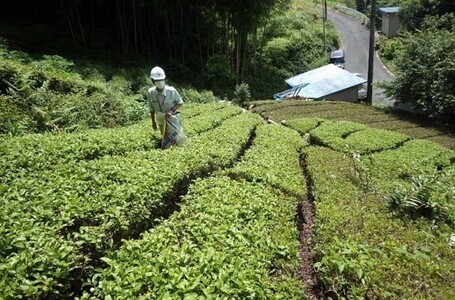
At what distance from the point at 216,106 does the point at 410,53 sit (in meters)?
12.4

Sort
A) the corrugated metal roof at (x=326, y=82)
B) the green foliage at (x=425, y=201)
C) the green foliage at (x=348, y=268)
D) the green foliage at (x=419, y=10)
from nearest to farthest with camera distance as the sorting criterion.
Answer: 1. the green foliage at (x=348, y=268)
2. the green foliage at (x=425, y=201)
3. the corrugated metal roof at (x=326, y=82)
4. the green foliage at (x=419, y=10)

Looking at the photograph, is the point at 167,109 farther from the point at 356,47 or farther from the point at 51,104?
the point at 356,47

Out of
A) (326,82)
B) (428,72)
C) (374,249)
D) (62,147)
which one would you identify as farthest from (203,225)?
(326,82)

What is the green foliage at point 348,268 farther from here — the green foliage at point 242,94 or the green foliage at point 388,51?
the green foliage at point 388,51

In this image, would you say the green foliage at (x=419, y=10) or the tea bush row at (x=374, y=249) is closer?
the tea bush row at (x=374, y=249)

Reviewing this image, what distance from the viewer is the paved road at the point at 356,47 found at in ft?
115

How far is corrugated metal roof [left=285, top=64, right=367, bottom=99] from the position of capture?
86.5 feet

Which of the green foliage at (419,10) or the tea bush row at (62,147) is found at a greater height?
the green foliage at (419,10)

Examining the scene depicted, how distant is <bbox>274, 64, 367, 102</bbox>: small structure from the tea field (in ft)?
60.9

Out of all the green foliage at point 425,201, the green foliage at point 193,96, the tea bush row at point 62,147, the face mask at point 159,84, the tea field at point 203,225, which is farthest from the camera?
the green foliage at point 193,96

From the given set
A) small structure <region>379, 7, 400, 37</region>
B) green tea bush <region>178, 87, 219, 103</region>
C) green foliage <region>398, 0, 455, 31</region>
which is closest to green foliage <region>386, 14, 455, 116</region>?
green tea bush <region>178, 87, 219, 103</region>

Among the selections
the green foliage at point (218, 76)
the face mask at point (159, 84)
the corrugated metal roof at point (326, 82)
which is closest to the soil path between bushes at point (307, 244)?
the face mask at point (159, 84)

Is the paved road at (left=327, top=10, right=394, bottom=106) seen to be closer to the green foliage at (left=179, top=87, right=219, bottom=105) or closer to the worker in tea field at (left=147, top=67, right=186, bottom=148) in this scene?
the green foliage at (left=179, top=87, right=219, bottom=105)

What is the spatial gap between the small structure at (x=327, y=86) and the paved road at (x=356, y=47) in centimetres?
287
